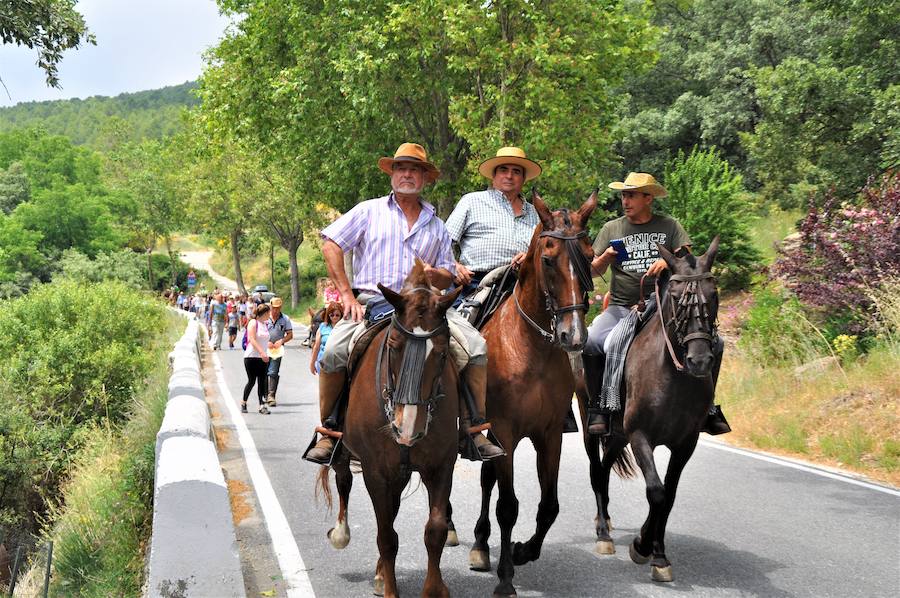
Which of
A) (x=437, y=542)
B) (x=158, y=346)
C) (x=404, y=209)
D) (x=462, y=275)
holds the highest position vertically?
(x=404, y=209)

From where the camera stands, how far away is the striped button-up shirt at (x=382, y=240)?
628 cm

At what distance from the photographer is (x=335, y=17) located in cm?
2584

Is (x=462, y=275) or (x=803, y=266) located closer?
(x=462, y=275)

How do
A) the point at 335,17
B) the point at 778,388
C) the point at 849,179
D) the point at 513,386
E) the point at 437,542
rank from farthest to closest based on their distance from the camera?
the point at 335,17, the point at 849,179, the point at 778,388, the point at 513,386, the point at 437,542

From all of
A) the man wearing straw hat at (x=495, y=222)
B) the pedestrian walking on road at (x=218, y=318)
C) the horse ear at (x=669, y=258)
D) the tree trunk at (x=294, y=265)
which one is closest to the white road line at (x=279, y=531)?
the man wearing straw hat at (x=495, y=222)

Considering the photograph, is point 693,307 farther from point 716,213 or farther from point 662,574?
point 716,213

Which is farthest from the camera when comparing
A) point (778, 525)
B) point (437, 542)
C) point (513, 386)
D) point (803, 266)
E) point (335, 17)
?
point (335, 17)

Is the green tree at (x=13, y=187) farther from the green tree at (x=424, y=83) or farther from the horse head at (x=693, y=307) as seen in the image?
the horse head at (x=693, y=307)

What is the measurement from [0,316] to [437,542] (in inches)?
714

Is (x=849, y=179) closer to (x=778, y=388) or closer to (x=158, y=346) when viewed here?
(x=778, y=388)

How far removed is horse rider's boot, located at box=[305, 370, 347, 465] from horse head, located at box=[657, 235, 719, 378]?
2362 mm

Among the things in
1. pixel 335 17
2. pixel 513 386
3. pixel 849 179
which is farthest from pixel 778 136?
pixel 513 386

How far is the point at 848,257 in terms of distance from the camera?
14.6 metres

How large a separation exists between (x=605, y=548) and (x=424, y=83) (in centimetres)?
2077
